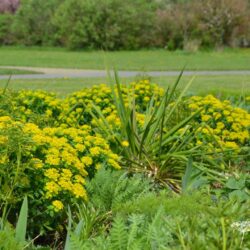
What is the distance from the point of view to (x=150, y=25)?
31859 millimetres

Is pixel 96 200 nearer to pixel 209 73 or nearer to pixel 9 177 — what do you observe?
pixel 9 177

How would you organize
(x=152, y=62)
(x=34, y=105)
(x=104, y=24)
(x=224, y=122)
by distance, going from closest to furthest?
(x=224, y=122) < (x=34, y=105) < (x=152, y=62) < (x=104, y=24)

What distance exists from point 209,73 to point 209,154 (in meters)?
14.3

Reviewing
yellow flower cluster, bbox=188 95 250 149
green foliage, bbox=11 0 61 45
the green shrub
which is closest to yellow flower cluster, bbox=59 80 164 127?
yellow flower cluster, bbox=188 95 250 149

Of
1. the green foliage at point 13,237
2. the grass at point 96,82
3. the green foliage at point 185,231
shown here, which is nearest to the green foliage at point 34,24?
the grass at point 96,82

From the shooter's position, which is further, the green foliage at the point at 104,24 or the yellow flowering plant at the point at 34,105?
the green foliage at the point at 104,24

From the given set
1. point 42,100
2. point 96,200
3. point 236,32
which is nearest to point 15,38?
point 236,32

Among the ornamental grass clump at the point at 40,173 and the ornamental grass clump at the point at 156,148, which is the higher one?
the ornamental grass clump at the point at 40,173

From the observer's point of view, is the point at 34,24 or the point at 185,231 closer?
the point at 185,231

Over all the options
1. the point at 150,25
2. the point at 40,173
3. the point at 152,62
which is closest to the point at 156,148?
the point at 40,173

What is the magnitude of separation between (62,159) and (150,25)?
28.4 meters

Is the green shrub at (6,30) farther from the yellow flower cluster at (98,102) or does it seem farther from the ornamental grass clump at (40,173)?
the ornamental grass clump at (40,173)

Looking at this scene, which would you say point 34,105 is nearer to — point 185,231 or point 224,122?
point 224,122

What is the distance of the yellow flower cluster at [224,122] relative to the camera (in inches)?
218
